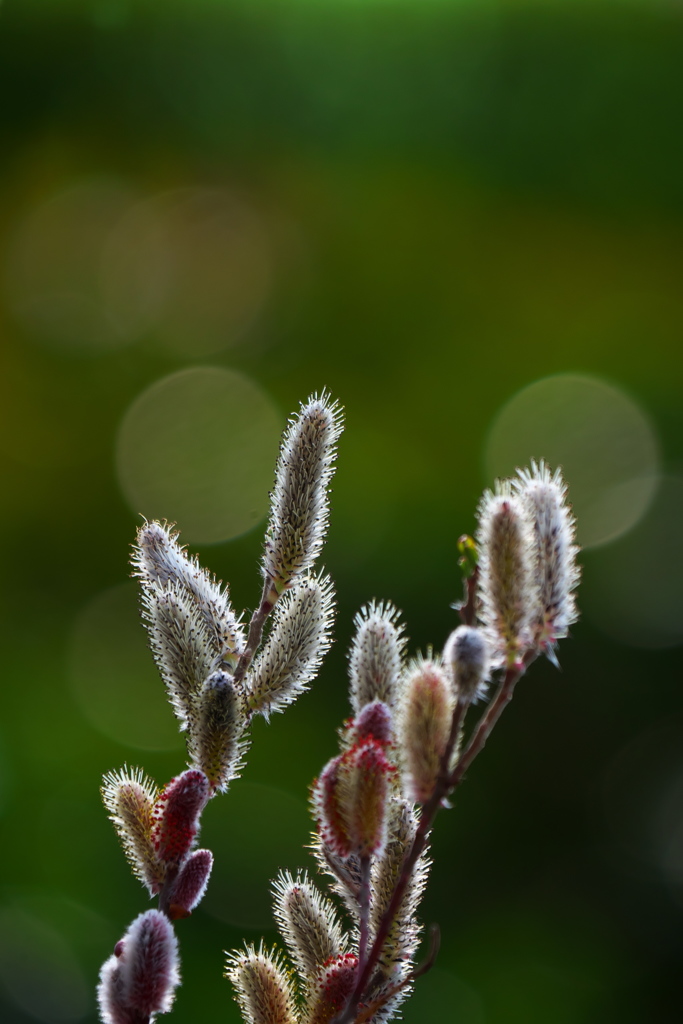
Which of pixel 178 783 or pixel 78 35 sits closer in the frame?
pixel 178 783

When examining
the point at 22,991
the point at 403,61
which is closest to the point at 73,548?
the point at 22,991

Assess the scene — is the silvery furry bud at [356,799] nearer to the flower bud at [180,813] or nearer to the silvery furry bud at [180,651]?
the flower bud at [180,813]

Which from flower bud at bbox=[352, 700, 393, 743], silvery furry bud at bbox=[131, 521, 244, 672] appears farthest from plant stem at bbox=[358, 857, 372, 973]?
silvery furry bud at bbox=[131, 521, 244, 672]

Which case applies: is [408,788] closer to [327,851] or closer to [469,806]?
[327,851]

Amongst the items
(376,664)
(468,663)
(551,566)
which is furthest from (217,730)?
(551,566)

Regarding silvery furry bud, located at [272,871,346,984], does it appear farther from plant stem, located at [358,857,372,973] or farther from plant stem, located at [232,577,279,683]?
plant stem, located at [232,577,279,683]

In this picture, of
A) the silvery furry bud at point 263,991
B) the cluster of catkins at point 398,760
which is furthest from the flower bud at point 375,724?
the silvery furry bud at point 263,991
